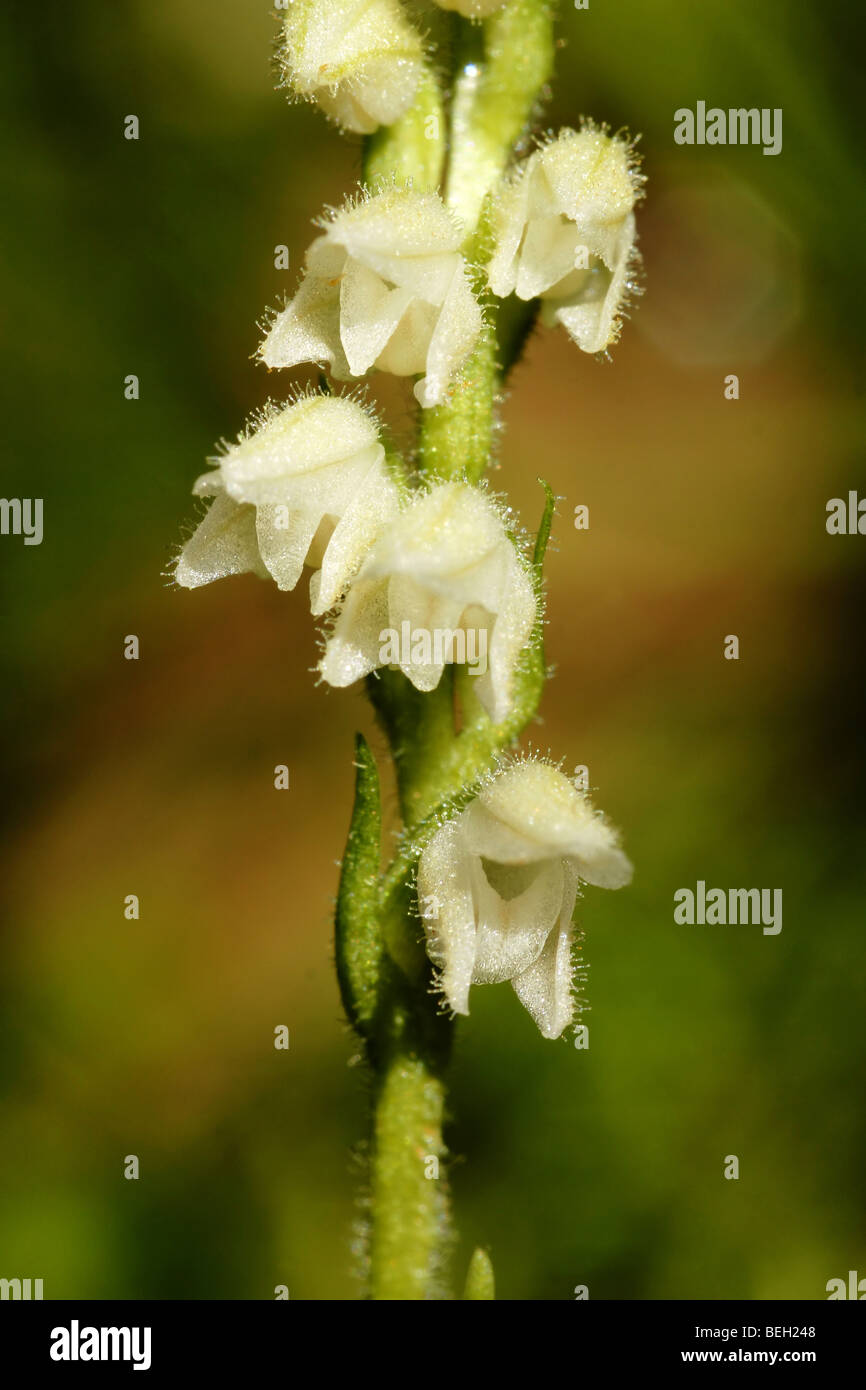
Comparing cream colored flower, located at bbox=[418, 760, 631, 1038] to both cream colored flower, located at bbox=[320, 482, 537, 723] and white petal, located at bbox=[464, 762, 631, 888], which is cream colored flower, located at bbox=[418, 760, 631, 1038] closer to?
white petal, located at bbox=[464, 762, 631, 888]

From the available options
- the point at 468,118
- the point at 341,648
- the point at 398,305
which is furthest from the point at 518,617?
the point at 468,118

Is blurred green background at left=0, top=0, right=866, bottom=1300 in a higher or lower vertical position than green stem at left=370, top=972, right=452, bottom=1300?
higher

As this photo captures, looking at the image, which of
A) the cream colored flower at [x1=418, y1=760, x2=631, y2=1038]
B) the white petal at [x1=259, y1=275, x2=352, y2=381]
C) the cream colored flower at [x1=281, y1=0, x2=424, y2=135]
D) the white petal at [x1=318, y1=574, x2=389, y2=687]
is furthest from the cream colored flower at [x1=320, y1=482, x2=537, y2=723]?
the cream colored flower at [x1=281, y1=0, x2=424, y2=135]

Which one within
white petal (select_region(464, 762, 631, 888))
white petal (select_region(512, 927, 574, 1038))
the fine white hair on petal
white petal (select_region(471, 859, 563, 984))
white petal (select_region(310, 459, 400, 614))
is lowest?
white petal (select_region(512, 927, 574, 1038))

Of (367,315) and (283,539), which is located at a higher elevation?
(367,315)

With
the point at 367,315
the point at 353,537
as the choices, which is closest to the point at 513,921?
the point at 353,537

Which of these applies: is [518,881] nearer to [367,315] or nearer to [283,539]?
[283,539]

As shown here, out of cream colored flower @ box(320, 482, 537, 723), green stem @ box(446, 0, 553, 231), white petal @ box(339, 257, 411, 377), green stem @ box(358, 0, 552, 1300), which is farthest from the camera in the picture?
green stem @ box(446, 0, 553, 231)

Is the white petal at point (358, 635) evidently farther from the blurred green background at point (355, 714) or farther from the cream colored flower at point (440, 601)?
the blurred green background at point (355, 714)
